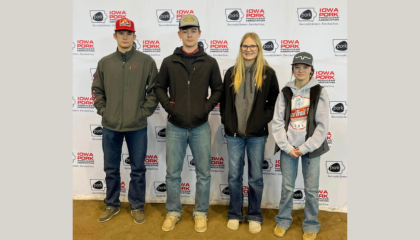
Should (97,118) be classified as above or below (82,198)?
above

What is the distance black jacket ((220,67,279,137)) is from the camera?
2.51m

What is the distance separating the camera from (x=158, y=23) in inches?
123

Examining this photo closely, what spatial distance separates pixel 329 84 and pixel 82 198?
331cm

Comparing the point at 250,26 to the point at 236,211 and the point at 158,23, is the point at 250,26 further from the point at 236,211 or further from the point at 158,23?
the point at 236,211

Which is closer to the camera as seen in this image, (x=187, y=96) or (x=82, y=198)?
(x=187, y=96)

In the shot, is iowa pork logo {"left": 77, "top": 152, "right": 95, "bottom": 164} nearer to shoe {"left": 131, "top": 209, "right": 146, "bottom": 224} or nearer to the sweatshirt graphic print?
shoe {"left": 131, "top": 209, "right": 146, "bottom": 224}

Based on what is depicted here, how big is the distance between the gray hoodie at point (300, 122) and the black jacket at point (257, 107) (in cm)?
11

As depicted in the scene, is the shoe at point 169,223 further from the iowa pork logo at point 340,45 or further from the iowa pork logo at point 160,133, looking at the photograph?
the iowa pork logo at point 340,45

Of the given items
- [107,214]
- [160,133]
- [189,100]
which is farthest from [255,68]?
[107,214]

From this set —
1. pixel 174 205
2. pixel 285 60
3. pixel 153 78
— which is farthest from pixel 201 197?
pixel 285 60

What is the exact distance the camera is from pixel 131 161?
9.35 feet

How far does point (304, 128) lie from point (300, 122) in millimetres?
64

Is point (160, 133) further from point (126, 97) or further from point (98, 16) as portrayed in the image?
point (98, 16)

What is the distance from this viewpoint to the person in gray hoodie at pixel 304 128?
7.80 feet
